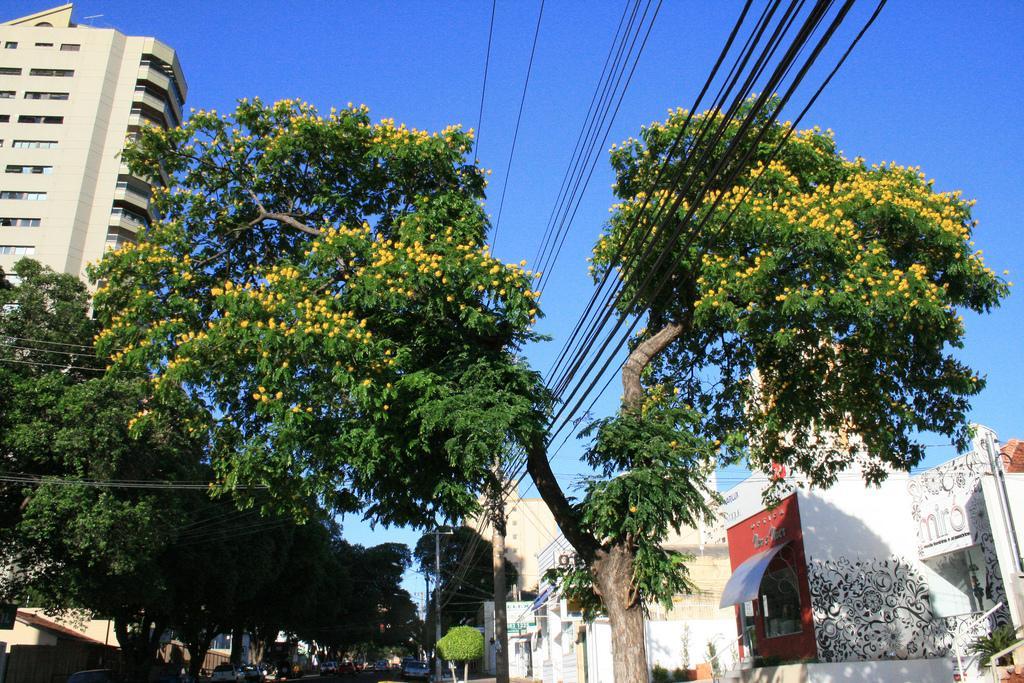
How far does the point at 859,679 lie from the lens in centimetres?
1848

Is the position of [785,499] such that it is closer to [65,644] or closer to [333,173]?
[333,173]

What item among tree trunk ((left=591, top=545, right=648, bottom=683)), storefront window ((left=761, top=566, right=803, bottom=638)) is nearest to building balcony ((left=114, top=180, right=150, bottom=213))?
storefront window ((left=761, top=566, right=803, bottom=638))

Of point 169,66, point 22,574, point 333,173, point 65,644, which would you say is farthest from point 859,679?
point 169,66

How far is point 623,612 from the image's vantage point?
1170cm

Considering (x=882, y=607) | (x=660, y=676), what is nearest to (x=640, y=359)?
(x=882, y=607)

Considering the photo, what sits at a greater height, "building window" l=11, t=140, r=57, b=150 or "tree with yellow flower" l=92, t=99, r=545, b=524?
"building window" l=11, t=140, r=57, b=150

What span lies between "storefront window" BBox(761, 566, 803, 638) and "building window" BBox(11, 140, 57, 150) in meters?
51.5

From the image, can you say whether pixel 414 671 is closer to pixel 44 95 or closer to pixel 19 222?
pixel 19 222

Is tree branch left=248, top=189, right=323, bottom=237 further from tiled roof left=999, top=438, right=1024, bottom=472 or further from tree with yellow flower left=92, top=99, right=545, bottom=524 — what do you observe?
tiled roof left=999, top=438, right=1024, bottom=472

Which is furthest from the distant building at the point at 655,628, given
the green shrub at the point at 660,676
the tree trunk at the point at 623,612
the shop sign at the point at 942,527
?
the tree trunk at the point at 623,612

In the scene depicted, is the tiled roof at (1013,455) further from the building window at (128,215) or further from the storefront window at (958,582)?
the building window at (128,215)

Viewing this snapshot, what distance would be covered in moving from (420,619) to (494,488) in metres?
87.8

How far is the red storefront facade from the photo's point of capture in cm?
2117

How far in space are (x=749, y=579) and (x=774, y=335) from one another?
11.6 metres
